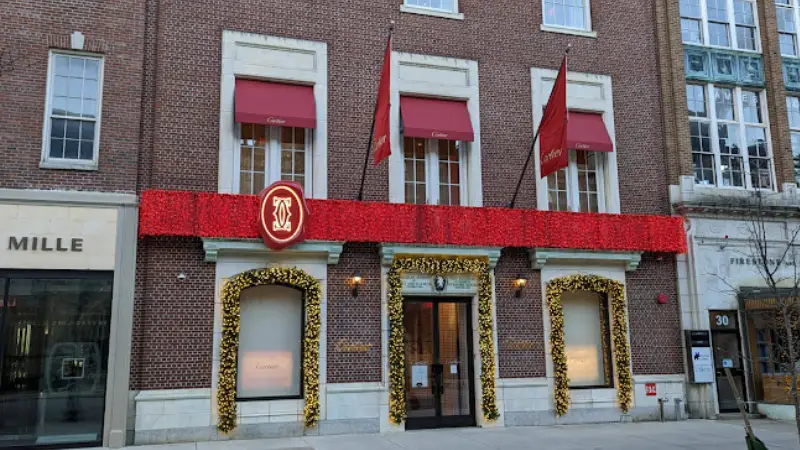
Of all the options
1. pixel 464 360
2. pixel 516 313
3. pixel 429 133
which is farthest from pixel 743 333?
pixel 429 133

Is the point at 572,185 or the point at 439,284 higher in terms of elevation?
the point at 572,185

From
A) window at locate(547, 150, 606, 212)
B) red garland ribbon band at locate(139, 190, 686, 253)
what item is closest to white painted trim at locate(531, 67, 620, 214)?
window at locate(547, 150, 606, 212)

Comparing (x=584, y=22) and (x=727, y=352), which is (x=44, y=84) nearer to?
(x=584, y=22)

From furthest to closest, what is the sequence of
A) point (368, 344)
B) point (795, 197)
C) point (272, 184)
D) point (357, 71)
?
point (795, 197) < point (357, 71) < point (368, 344) < point (272, 184)

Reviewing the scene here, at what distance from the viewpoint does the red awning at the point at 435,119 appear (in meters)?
15.0

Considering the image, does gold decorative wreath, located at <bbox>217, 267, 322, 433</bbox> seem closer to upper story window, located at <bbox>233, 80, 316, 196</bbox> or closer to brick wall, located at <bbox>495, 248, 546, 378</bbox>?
upper story window, located at <bbox>233, 80, 316, 196</bbox>

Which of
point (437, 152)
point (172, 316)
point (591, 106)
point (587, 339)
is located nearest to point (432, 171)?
point (437, 152)

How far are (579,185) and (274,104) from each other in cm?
771

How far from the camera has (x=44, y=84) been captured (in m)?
12.9

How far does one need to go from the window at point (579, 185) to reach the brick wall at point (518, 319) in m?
1.86

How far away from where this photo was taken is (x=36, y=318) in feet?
40.1

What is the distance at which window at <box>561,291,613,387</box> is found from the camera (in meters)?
15.9

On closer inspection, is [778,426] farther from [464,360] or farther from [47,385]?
[47,385]

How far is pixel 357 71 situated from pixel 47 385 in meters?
8.86
